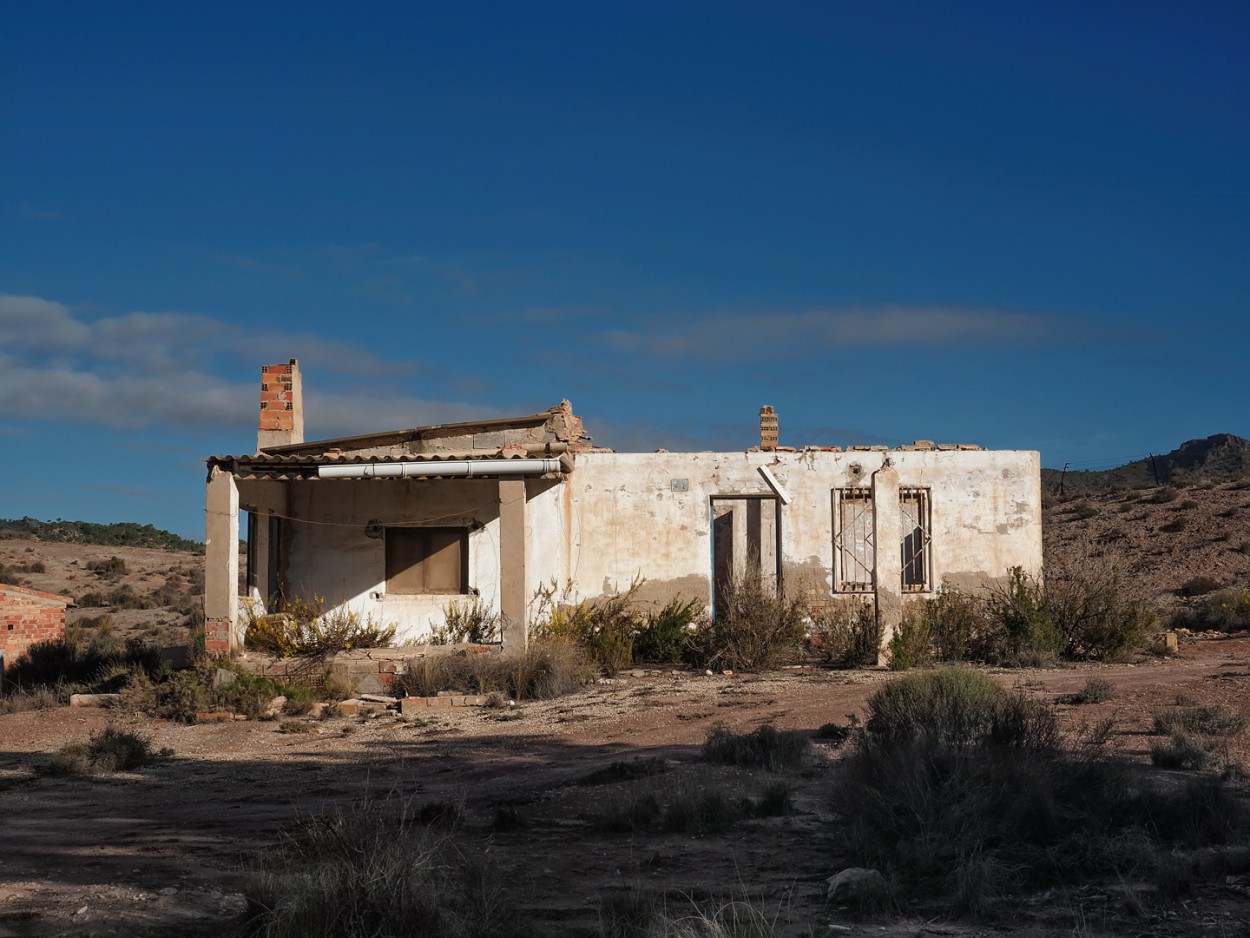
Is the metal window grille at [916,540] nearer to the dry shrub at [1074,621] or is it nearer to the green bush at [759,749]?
the dry shrub at [1074,621]

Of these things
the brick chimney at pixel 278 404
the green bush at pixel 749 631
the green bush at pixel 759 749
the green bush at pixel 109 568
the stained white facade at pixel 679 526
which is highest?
the brick chimney at pixel 278 404

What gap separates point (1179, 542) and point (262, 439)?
2546 cm

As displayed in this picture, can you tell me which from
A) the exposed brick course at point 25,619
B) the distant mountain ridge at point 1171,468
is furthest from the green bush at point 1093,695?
the distant mountain ridge at point 1171,468

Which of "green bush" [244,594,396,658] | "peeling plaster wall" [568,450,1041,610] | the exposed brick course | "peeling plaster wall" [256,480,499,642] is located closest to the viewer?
"green bush" [244,594,396,658]

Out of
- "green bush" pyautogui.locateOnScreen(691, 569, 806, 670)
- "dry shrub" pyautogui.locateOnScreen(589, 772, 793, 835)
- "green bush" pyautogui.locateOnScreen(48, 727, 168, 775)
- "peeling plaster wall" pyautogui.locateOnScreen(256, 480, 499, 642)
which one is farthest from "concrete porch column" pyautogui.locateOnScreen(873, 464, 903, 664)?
"green bush" pyautogui.locateOnScreen(48, 727, 168, 775)

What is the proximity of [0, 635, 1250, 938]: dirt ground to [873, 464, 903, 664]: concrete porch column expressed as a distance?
2334mm

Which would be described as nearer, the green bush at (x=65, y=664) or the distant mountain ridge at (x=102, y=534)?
the green bush at (x=65, y=664)

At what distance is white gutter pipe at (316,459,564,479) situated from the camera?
16094 mm

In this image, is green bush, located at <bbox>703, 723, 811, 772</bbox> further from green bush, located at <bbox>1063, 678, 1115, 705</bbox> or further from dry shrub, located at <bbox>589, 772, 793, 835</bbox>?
green bush, located at <bbox>1063, 678, 1115, 705</bbox>

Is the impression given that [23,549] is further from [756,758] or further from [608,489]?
[756,758]

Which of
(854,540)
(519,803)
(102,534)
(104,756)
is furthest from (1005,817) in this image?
(102,534)

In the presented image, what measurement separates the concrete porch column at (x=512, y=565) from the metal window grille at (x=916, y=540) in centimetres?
651

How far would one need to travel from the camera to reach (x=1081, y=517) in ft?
128

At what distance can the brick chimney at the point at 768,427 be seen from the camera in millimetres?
20359
